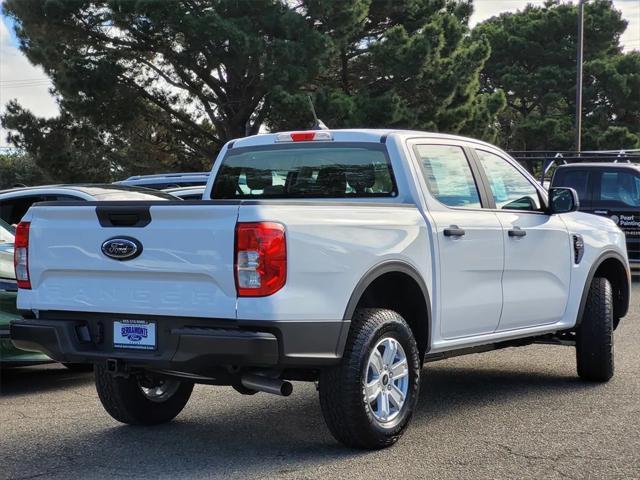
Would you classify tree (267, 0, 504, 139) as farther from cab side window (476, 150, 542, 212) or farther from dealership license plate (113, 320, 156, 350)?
dealership license plate (113, 320, 156, 350)

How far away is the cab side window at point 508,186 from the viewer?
21.8ft

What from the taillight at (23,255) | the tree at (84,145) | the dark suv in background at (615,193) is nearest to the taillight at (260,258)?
the taillight at (23,255)

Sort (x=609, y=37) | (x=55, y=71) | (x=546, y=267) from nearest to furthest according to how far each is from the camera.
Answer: (x=546, y=267) → (x=55, y=71) → (x=609, y=37)

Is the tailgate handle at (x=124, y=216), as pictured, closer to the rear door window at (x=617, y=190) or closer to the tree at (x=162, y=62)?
the rear door window at (x=617, y=190)

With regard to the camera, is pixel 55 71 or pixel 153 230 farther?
pixel 55 71

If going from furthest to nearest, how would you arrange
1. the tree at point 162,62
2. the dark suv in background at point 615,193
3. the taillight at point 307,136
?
the tree at point 162,62
the dark suv in background at point 615,193
the taillight at point 307,136

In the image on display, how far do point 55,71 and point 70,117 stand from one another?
4.07m

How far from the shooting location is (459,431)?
5.80 m

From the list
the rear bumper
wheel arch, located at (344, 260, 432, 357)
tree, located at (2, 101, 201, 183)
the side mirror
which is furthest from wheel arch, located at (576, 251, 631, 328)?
tree, located at (2, 101, 201, 183)

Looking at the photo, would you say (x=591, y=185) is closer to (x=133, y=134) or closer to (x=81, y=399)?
(x=81, y=399)

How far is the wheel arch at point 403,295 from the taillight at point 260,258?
2.21ft

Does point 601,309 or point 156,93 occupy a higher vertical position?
point 156,93

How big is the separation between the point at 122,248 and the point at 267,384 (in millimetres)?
1063

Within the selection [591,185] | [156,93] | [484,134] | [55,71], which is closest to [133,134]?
[156,93]
